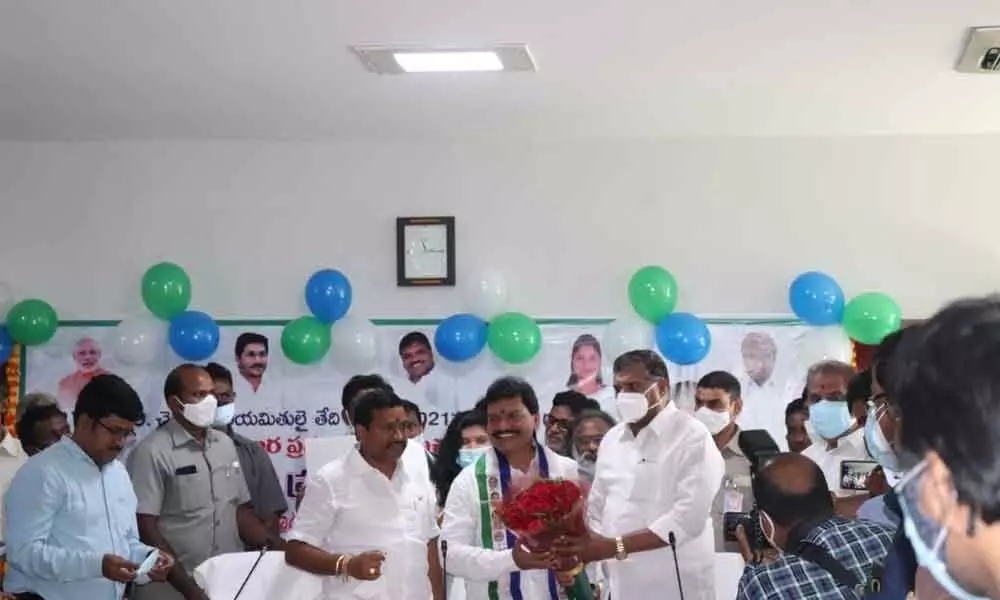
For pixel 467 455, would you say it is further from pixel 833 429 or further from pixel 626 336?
pixel 833 429

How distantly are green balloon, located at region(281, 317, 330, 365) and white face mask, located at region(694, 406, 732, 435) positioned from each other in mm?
2147

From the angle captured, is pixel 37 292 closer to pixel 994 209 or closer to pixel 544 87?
pixel 544 87

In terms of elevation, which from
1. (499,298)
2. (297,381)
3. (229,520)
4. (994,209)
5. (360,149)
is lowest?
(229,520)

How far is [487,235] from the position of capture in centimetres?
662

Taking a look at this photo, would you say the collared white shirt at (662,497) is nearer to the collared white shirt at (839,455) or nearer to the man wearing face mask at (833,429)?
the man wearing face mask at (833,429)

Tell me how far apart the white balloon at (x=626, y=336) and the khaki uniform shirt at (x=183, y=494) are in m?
2.21

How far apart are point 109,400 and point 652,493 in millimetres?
2101

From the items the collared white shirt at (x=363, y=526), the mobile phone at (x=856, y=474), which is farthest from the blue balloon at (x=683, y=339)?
the collared white shirt at (x=363, y=526)

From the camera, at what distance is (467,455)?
→ 5.43 metres

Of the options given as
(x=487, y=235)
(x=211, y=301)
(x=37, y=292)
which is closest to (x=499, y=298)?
(x=487, y=235)

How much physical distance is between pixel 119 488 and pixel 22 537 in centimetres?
44

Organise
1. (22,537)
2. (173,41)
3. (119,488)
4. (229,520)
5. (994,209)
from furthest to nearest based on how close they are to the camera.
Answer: (994,209) → (229,520) → (173,41) → (119,488) → (22,537)

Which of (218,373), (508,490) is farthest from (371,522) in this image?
(218,373)

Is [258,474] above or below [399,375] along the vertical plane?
below
